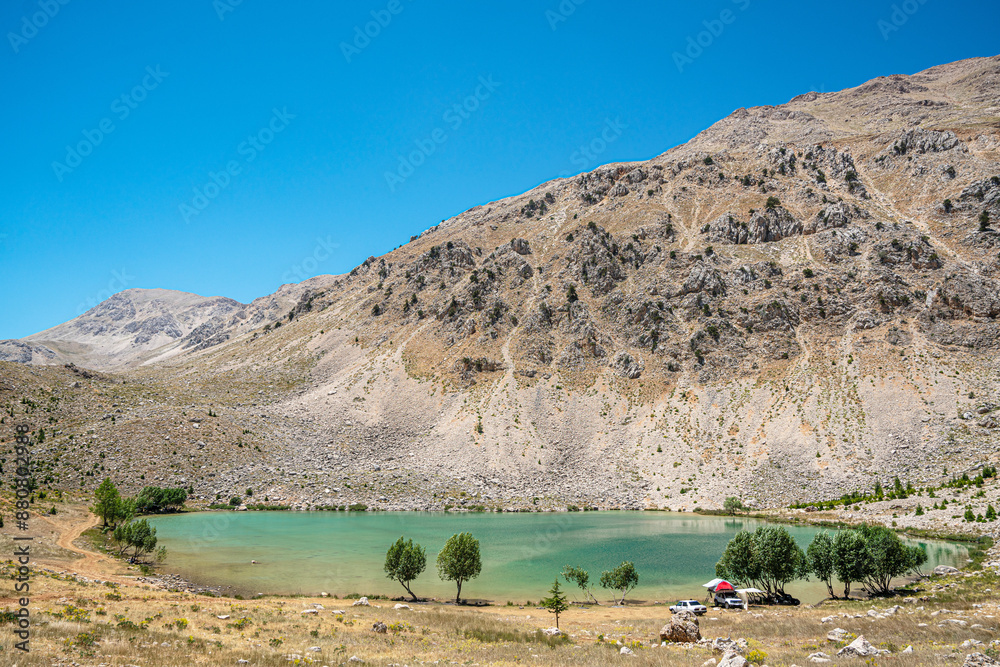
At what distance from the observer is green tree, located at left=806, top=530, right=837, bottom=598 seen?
38281mm

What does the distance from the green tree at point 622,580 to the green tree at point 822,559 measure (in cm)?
1386

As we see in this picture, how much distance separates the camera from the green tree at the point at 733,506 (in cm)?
7506

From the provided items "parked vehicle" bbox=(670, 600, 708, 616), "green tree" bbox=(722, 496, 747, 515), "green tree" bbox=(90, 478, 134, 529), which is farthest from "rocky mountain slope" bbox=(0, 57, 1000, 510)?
"parked vehicle" bbox=(670, 600, 708, 616)

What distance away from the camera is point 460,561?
124 ft

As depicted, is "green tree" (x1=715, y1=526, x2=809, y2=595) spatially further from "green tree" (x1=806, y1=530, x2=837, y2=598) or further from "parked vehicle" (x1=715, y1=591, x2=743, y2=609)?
"parked vehicle" (x1=715, y1=591, x2=743, y2=609)

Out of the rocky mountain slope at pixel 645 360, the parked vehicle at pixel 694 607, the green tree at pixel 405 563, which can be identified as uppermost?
the rocky mountain slope at pixel 645 360

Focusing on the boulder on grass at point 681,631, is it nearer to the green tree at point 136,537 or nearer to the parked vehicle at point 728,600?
the parked vehicle at point 728,600

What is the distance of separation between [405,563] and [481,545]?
1889 cm

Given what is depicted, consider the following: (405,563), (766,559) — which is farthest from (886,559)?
(405,563)

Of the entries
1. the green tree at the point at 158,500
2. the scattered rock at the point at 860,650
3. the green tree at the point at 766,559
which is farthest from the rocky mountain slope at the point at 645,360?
the scattered rock at the point at 860,650

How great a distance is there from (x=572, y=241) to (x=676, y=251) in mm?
28212

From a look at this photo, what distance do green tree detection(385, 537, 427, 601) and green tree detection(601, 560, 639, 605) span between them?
1454cm

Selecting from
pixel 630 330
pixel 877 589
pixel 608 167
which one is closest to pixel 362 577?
pixel 877 589

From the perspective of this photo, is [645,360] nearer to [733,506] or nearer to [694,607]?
[733,506]
